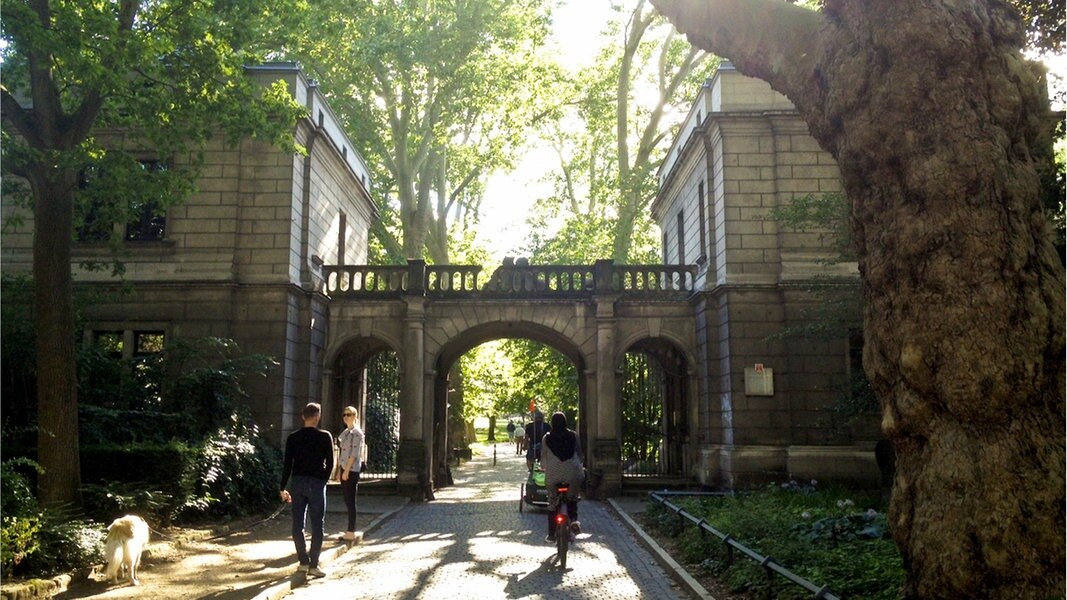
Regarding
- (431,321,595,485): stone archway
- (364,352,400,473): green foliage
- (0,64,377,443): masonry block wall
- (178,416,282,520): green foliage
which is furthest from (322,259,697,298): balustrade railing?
(178,416,282,520): green foliage

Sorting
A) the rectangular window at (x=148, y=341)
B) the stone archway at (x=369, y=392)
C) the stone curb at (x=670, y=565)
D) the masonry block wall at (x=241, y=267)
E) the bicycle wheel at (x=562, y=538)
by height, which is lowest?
the stone curb at (x=670, y=565)

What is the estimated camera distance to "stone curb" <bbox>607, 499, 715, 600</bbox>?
8398mm

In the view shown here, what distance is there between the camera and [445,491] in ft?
71.7

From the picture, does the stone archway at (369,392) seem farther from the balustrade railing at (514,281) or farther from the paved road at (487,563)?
the paved road at (487,563)

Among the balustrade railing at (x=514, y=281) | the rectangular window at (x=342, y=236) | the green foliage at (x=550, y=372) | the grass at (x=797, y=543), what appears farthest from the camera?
the green foliage at (x=550, y=372)

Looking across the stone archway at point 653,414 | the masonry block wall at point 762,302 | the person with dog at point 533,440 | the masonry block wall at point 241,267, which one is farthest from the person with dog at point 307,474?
the stone archway at point 653,414

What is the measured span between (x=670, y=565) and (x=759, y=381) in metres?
9.70

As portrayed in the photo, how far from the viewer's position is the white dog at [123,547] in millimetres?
Answer: 8344

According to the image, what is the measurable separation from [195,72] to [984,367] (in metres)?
10.9

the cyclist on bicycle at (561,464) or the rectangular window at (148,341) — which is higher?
the rectangular window at (148,341)

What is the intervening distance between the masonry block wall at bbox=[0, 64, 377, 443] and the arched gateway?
1.32 meters

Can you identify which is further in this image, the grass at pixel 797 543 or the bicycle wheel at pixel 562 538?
the bicycle wheel at pixel 562 538

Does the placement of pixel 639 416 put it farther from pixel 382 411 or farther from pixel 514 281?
pixel 382 411

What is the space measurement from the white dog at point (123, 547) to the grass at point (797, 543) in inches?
227
